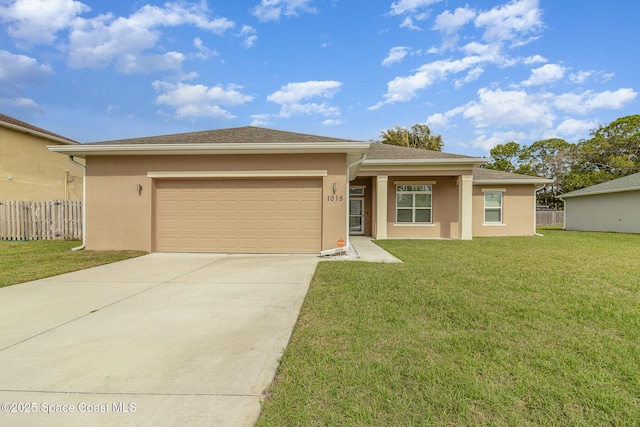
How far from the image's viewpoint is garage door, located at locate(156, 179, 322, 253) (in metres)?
8.65

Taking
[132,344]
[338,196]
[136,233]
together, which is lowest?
[132,344]

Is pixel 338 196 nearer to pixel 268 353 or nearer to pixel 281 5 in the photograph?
pixel 268 353

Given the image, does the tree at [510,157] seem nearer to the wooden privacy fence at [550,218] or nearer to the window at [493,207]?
the wooden privacy fence at [550,218]

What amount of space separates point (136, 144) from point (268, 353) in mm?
8145

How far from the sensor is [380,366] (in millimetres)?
2465

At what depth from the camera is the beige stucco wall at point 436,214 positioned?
13633mm

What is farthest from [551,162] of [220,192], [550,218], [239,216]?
[220,192]

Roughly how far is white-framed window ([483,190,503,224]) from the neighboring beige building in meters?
22.0

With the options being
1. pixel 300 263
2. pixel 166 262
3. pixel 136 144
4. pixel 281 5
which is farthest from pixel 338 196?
pixel 281 5

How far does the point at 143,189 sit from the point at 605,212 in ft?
80.8

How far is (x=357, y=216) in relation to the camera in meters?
15.0

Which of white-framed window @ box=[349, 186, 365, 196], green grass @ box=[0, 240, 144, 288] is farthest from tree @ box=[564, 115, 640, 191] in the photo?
green grass @ box=[0, 240, 144, 288]

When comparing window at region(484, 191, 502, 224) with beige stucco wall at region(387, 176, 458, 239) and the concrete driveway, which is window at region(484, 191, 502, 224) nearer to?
beige stucco wall at region(387, 176, 458, 239)

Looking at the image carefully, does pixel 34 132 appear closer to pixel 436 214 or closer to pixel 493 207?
pixel 436 214
